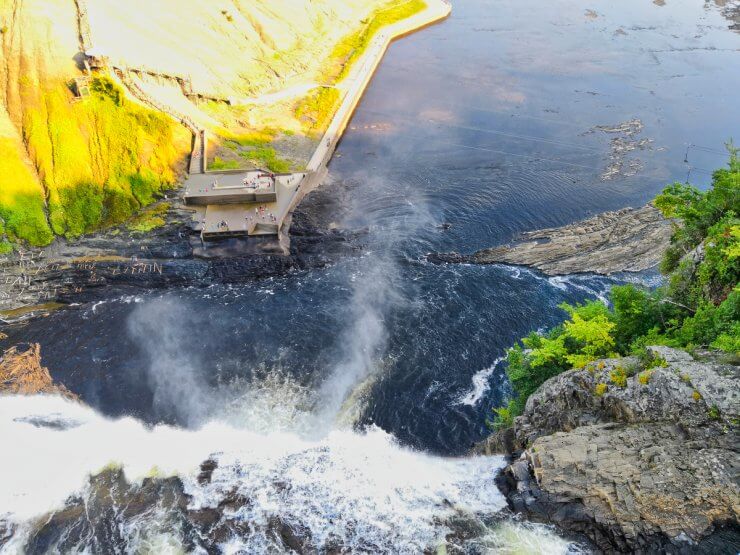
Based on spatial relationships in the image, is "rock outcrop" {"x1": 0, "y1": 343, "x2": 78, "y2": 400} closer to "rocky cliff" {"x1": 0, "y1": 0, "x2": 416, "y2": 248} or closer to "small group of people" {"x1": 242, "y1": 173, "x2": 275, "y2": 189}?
"rocky cliff" {"x1": 0, "y1": 0, "x2": 416, "y2": 248}

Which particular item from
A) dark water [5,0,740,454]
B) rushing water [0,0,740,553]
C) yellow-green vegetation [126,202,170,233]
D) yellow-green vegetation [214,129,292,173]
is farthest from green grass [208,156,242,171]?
dark water [5,0,740,454]

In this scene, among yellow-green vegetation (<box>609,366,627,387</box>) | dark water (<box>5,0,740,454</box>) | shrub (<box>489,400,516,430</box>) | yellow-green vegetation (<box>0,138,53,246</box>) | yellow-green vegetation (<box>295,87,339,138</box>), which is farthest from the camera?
yellow-green vegetation (<box>295,87,339,138</box>)

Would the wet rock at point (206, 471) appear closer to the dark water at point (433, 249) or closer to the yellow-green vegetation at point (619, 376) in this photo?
the dark water at point (433, 249)

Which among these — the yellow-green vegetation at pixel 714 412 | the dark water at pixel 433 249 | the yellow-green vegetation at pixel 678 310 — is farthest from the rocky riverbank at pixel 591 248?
the yellow-green vegetation at pixel 714 412

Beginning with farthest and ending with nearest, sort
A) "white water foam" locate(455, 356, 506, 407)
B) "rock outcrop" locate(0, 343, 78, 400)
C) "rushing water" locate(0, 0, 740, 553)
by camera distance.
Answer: "rock outcrop" locate(0, 343, 78, 400), "white water foam" locate(455, 356, 506, 407), "rushing water" locate(0, 0, 740, 553)

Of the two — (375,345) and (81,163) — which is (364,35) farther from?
(375,345)

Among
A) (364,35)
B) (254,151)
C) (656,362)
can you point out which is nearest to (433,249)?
(254,151)
